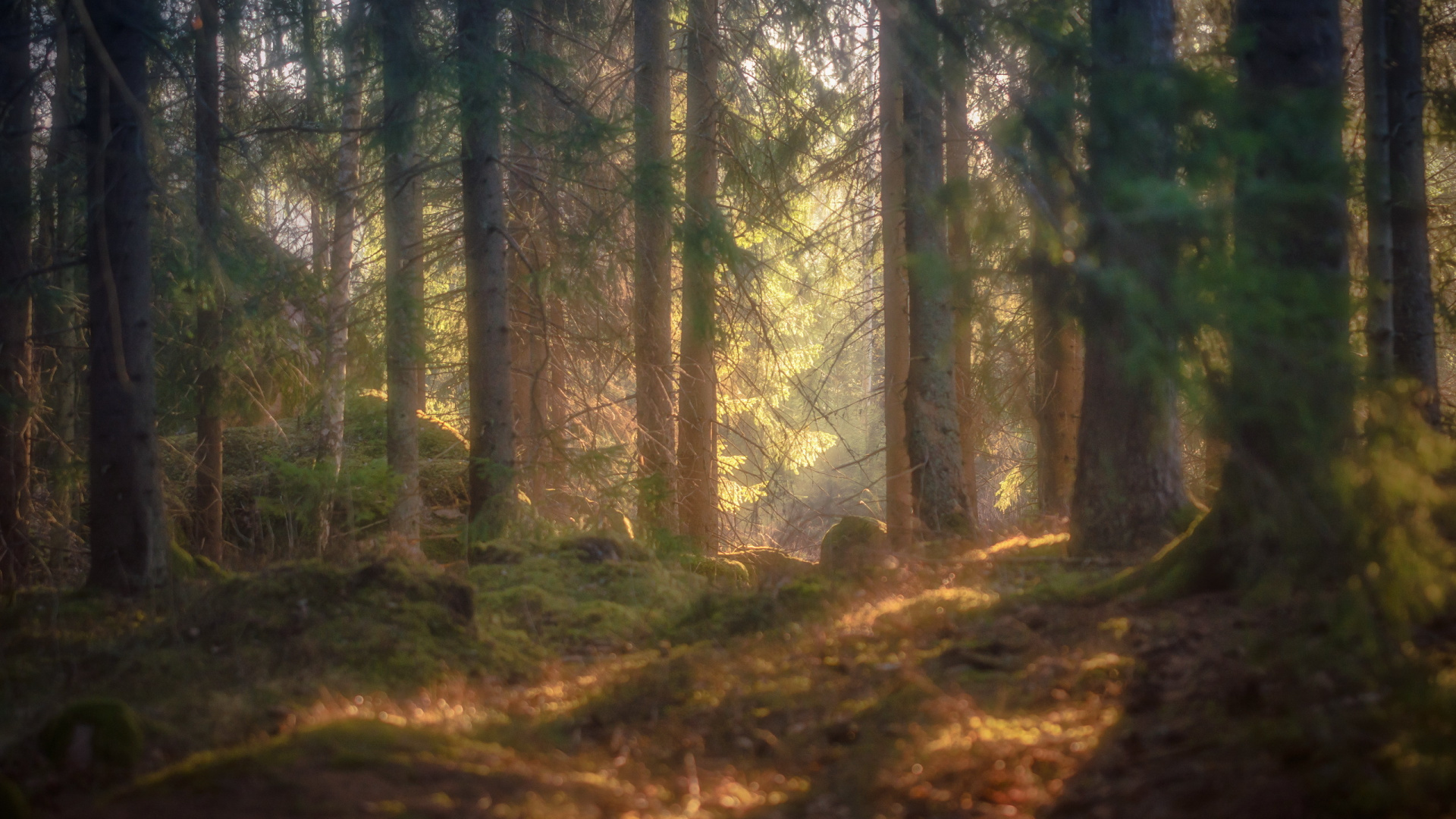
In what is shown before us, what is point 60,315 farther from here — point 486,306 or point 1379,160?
point 1379,160

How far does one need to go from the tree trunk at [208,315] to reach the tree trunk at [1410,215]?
39.3 feet

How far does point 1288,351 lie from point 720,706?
3.07m

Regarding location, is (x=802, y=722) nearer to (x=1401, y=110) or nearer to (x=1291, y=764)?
(x=1291, y=764)

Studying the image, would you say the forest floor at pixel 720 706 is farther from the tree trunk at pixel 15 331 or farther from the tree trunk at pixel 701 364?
the tree trunk at pixel 701 364

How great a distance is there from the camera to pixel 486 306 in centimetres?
985

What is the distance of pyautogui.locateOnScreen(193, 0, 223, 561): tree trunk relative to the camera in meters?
9.77

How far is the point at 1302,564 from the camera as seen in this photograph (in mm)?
3658

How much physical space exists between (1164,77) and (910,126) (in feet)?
19.4

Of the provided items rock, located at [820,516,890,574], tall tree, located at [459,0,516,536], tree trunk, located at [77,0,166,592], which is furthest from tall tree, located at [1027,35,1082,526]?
tree trunk, located at [77,0,166,592]

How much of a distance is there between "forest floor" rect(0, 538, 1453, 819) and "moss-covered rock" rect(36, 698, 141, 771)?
44mm

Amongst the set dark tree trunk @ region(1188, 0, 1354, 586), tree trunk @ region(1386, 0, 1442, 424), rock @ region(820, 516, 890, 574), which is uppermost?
tree trunk @ region(1386, 0, 1442, 424)

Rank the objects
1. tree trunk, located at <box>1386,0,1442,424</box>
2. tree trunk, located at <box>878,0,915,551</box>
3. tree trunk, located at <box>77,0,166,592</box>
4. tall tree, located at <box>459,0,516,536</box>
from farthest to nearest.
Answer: tree trunk, located at <box>878,0,915,551</box>, tall tree, located at <box>459,0,516,536</box>, tree trunk, located at <box>1386,0,1442,424</box>, tree trunk, located at <box>77,0,166,592</box>

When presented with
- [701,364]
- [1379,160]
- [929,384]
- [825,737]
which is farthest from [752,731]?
[701,364]

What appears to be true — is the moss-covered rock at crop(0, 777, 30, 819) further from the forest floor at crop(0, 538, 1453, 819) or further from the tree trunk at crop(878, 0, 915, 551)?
the tree trunk at crop(878, 0, 915, 551)
